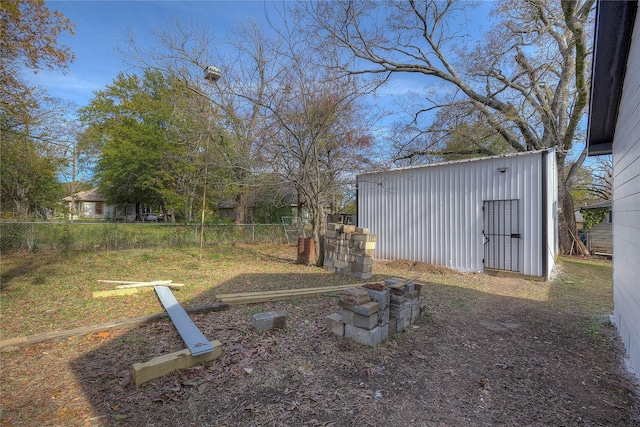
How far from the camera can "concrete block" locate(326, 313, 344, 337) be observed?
3406 millimetres

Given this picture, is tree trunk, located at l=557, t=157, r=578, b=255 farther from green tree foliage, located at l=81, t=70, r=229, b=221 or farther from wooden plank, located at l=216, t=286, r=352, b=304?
green tree foliage, located at l=81, t=70, r=229, b=221

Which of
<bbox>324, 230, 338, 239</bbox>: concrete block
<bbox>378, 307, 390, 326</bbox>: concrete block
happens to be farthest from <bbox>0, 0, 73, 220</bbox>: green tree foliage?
<bbox>378, 307, 390, 326</bbox>: concrete block

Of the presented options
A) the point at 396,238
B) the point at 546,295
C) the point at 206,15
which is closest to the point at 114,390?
the point at 546,295

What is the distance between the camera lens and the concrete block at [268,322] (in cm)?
353

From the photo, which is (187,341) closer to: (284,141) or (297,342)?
(297,342)

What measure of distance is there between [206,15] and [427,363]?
10059mm

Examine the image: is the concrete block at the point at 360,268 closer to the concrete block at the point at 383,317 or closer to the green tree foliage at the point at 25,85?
the concrete block at the point at 383,317

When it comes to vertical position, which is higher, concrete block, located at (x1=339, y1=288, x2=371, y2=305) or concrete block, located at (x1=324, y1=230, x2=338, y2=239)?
concrete block, located at (x1=324, y1=230, x2=338, y2=239)

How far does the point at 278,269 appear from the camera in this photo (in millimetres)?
7820

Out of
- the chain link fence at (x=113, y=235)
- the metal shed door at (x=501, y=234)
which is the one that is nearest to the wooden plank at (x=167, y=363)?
the metal shed door at (x=501, y=234)

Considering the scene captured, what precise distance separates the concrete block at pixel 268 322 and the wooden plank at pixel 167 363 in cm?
65

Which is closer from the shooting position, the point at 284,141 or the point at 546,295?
the point at 546,295

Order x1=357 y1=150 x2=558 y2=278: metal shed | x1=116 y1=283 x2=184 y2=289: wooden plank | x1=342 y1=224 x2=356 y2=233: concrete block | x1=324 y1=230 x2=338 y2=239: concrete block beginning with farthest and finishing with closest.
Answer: x1=324 y1=230 x2=338 y2=239: concrete block
x1=342 y1=224 x2=356 y2=233: concrete block
x1=357 y1=150 x2=558 y2=278: metal shed
x1=116 y1=283 x2=184 y2=289: wooden plank

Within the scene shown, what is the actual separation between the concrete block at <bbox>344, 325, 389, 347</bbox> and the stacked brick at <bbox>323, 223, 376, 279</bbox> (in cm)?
368
